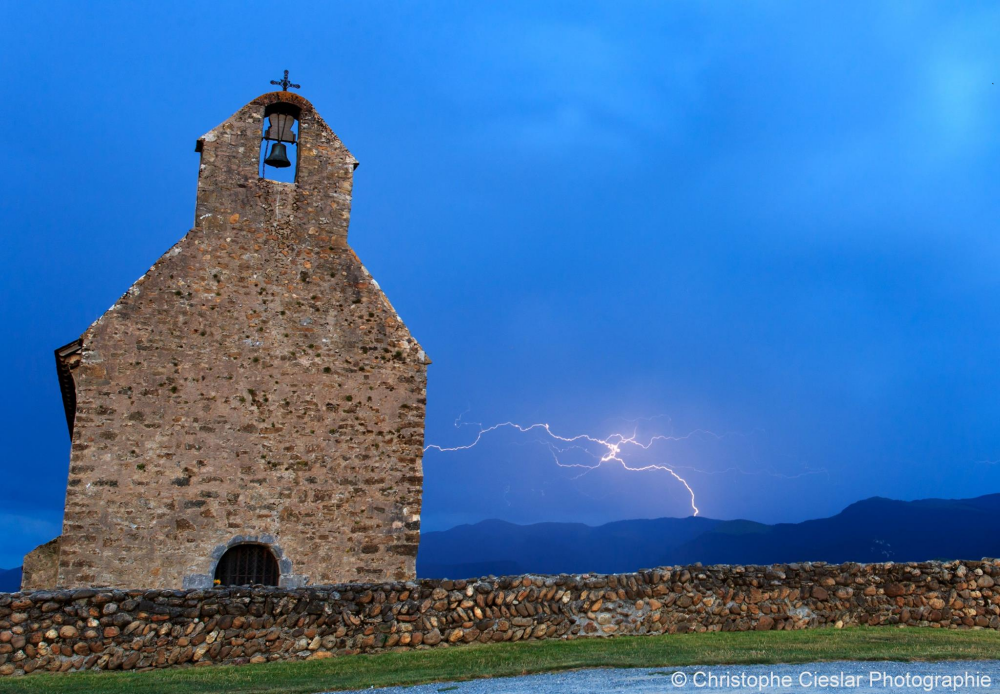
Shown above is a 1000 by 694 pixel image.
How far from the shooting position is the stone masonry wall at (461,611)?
11781 mm

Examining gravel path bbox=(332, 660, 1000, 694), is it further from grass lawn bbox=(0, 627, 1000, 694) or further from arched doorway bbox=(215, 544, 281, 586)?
arched doorway bbox=(215, 544, 281, 586)

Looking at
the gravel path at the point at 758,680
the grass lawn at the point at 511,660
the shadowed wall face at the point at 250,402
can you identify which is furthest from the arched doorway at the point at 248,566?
the gravel path at the point at 758,680

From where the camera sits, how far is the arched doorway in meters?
17.2

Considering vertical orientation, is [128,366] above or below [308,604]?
above

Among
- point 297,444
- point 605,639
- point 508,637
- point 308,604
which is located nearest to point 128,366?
point 297,444

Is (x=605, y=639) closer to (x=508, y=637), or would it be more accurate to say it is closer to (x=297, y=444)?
(x=508, y=637)

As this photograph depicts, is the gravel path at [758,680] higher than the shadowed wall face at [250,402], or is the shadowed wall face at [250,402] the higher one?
the shadowed wall face at [250,402]

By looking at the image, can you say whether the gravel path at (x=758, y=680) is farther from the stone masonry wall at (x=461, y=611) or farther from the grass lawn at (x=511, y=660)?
the stone masonry wall at (x=461, y=611)

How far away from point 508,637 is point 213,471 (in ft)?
24.0

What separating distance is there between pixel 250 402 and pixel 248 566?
3.22 m

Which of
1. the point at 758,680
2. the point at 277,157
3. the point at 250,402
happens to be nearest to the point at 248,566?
the point at 250,402

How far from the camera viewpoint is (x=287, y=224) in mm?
19281

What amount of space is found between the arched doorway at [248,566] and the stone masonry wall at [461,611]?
4.94 metres

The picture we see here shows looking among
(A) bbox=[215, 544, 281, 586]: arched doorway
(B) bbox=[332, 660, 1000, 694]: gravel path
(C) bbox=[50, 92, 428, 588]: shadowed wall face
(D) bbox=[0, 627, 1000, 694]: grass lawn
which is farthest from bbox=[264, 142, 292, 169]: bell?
(B) bbox=[332, 660, 1000, 694]: gravel path
